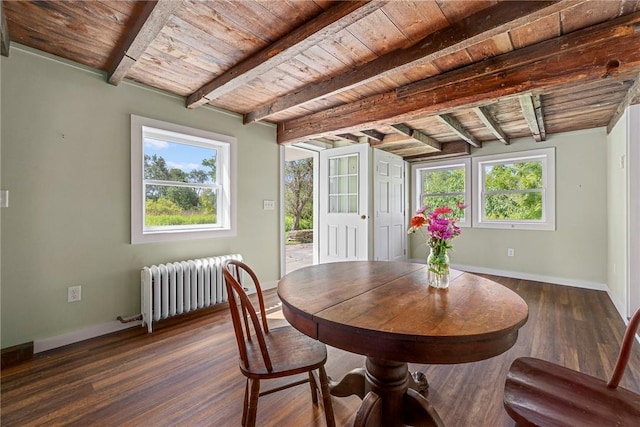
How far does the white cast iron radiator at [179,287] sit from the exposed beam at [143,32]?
170 centimetres

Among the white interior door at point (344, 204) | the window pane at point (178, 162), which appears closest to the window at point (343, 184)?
the white interior door at point (344, 204)

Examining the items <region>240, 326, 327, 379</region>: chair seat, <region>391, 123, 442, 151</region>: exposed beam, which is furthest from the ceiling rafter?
<region>240, 326, 327, 379</region>: chair seat

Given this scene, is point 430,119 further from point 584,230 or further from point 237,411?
point 237,411

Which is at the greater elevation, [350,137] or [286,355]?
[350,137]

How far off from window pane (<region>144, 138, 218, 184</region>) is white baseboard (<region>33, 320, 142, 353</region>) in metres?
1.39

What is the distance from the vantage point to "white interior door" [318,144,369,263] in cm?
421

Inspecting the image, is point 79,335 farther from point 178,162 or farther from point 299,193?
point 299,193

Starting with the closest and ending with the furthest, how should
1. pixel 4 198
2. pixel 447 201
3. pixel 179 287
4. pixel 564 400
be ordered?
pixel 564 400, pixel 4 198, pixel 179 287, pixel 447 201

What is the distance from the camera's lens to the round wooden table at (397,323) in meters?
0.91

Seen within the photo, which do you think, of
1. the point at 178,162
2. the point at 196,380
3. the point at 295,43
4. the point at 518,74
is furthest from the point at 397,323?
the point at 178,162

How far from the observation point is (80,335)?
2.26m

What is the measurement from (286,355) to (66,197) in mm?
2227

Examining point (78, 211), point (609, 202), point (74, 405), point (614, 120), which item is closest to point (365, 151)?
point (614, 120)

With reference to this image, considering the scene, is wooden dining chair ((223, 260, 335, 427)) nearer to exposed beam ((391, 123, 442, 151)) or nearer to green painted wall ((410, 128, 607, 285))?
exposed beam ((391, 123, 442, 151))
